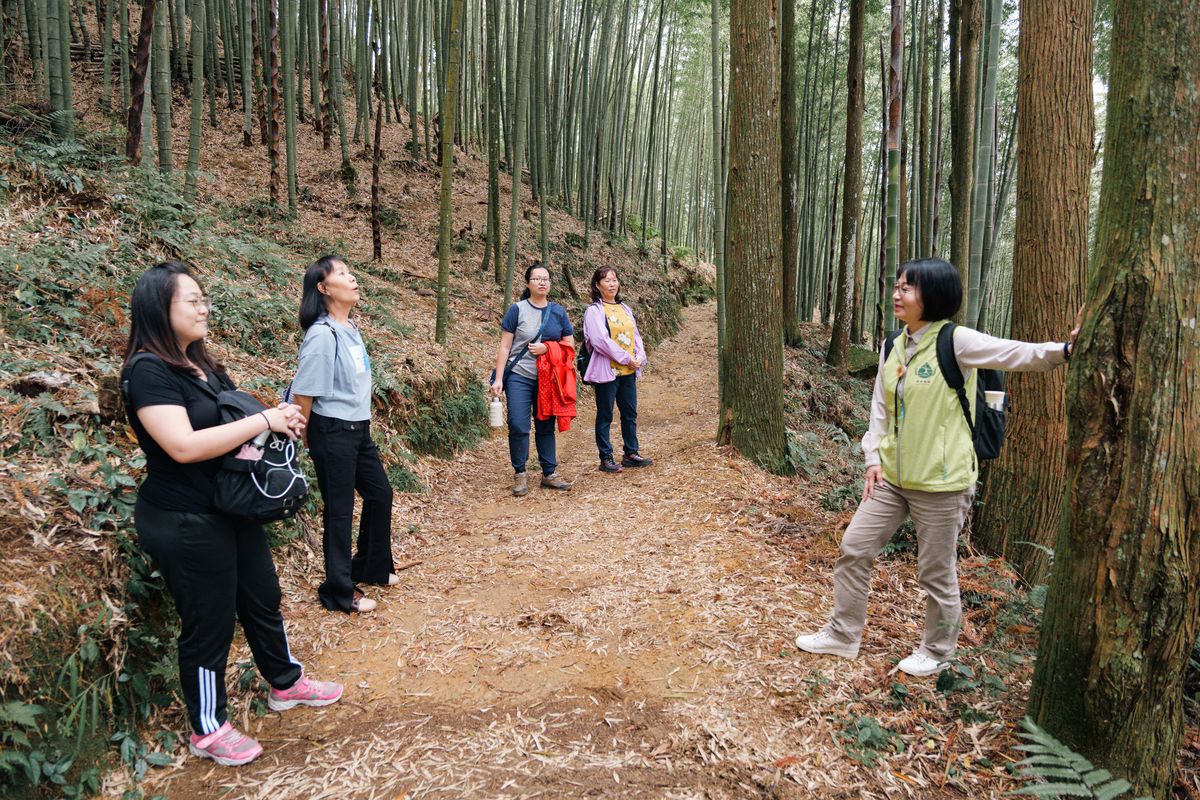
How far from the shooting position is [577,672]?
2523 mm

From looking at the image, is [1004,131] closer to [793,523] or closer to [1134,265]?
[793,523]

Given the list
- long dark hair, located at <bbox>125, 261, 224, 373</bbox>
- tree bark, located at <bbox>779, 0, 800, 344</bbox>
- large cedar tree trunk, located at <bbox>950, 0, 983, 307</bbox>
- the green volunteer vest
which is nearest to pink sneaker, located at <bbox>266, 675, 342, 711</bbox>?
long dark hair, located at <bbox>125, 261, 224, 373</bbox>

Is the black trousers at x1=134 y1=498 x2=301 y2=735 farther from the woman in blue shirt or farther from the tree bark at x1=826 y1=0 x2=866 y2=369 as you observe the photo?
the tree bark at x1=826 y1=0 x2=866 y2=369

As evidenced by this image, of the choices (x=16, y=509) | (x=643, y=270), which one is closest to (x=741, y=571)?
(x=16, y=509)

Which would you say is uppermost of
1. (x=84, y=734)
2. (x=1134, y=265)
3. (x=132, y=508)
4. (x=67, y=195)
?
(x=67, y=195)

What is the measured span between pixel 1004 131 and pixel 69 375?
50.3ft

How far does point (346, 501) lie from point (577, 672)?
1.31 m

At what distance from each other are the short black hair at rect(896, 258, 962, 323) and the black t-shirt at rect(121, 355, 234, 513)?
2.51 meters

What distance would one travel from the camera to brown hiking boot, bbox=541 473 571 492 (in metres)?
4.93

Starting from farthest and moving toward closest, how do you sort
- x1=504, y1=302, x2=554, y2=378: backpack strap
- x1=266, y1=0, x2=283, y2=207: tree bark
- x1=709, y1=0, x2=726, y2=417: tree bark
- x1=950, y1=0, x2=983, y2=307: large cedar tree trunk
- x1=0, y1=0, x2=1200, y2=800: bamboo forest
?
x1=266, y1=0, x2=283, y2=207: tree bark < x1=950, y1=0, x2=983, y2=307: large cedar tree trunk < x1=709, y1=0, x2=726, y2=417: tree bark < x1=504, y1=302, x2=554, y2=378: backpack strap < x1=0, y1=0, x2=1200, y2=800: bamboo forest

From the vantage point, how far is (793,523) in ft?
12.7

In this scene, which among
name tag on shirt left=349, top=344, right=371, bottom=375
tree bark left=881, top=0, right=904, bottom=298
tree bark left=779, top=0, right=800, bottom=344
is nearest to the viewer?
name tag on shirt left=349, top=344, right=371, bottom=375

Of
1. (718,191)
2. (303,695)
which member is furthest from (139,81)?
(303,695)

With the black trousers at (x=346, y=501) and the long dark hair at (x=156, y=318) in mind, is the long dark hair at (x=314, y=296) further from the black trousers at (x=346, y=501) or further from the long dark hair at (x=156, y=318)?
the long dark hair at (x=156, y=318)
